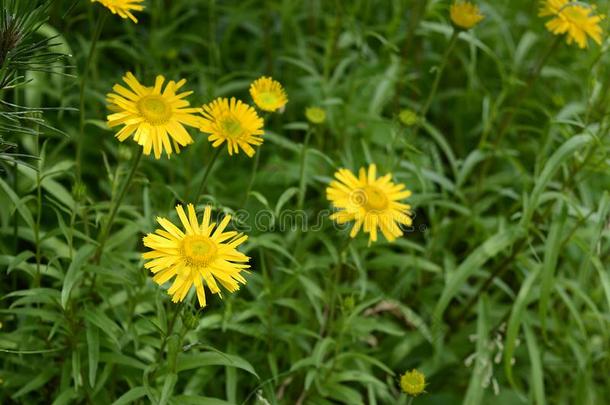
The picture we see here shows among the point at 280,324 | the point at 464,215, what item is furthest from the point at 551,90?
the point at 280,324

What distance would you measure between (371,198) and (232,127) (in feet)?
0.92

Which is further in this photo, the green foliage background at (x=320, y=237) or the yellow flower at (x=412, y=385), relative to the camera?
the green foliage background at (x=320, y=237)

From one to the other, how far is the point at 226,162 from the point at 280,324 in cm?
56

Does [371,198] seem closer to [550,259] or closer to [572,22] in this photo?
[550,259]

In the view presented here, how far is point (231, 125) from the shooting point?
3.71ft

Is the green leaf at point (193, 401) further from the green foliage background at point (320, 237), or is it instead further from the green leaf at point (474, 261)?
the green leaf at point (474, 261)

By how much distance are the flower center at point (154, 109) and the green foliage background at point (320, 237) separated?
114mm

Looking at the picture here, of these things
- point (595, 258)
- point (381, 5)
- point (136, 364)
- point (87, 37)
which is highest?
point (381, 5)

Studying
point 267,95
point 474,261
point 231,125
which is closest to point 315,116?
point 267,95

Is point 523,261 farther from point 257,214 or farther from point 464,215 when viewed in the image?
point 257,214

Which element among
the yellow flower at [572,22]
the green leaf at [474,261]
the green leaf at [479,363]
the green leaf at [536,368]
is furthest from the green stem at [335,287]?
the yellow flower at [572,22]

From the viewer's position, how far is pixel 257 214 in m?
1.53

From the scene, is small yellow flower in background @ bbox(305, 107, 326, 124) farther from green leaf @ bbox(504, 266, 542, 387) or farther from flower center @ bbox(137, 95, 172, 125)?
green leaf @ bbox(504, 266, 542, 387)

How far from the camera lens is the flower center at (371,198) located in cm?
124
